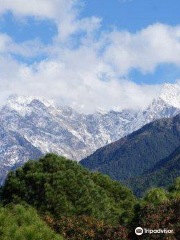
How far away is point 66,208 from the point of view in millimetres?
35219

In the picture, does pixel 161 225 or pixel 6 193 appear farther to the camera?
pixel 6 193

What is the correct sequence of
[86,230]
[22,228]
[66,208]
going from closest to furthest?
1. [22,228]
2. [86,230]
3. [66,208]

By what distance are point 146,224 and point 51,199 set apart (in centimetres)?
1560

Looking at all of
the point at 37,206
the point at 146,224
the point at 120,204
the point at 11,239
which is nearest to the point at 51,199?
the point at 37,206

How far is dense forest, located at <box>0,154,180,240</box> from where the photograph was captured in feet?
63.3

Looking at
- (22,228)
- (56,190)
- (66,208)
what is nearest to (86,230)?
(22,228)

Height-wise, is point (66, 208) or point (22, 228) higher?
point (66, 208)

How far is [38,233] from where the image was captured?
17844 millimetres

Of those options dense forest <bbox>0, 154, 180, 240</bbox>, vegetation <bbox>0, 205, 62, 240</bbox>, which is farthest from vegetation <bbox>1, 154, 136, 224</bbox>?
vegetation <bbox>0, 205, 62, 240</bbox>

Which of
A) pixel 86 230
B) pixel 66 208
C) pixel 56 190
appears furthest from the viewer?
pixel 56 190

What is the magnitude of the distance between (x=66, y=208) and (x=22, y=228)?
57.2ft

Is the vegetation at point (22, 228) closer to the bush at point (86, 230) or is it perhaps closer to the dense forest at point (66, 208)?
the dense forest at point (66, 208)

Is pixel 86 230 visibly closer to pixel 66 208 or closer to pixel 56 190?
pixel 66 208

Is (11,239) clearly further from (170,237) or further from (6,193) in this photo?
(6,193)
